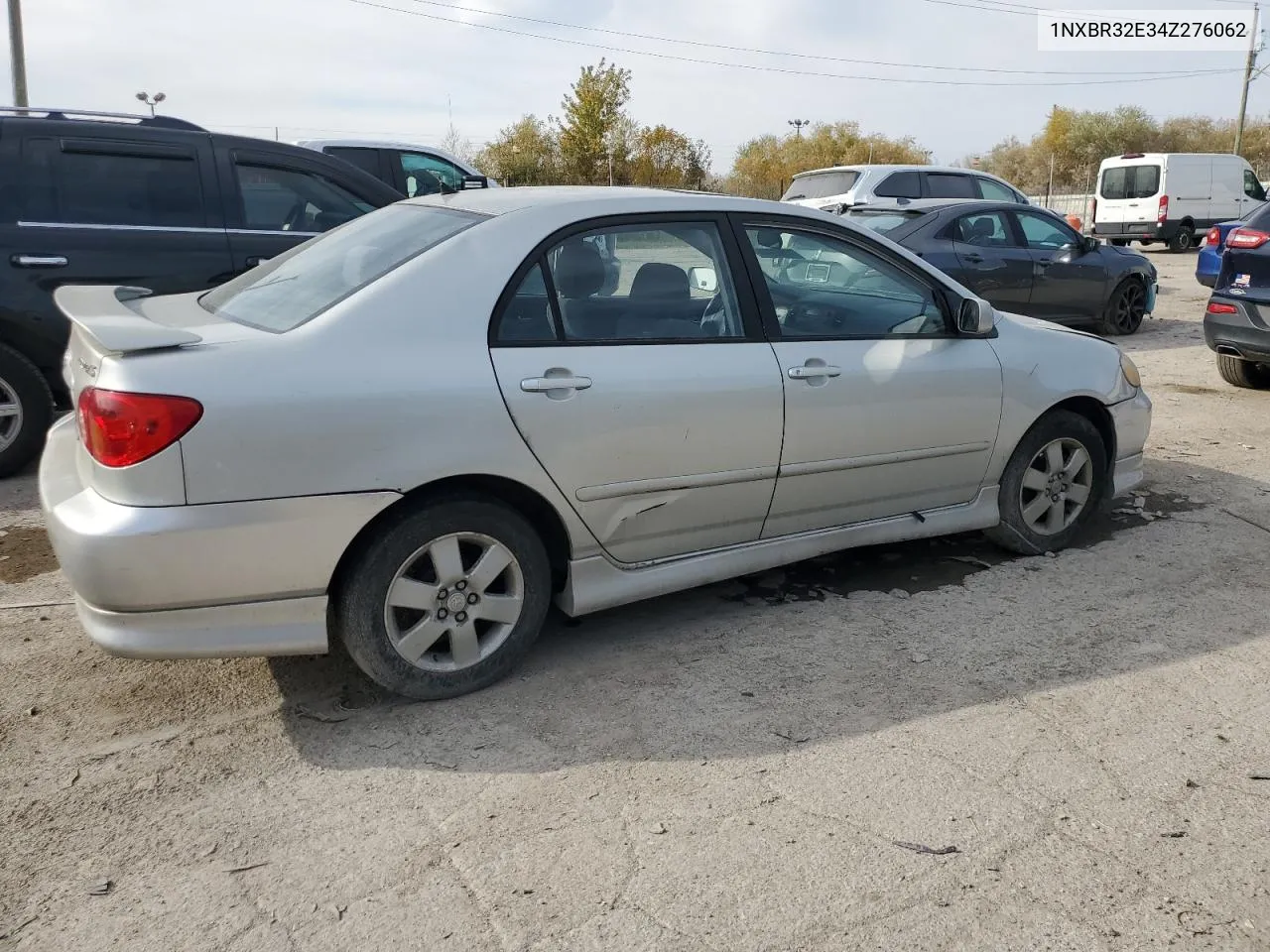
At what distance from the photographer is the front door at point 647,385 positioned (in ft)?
11.3

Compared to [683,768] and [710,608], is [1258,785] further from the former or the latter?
[710,608]

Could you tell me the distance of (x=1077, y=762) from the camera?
123 inches

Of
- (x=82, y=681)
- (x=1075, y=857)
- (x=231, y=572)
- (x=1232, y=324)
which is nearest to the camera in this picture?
(x=1075, y=857)

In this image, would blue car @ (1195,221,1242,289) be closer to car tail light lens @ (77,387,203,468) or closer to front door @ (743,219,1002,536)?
front door @ (743,219,1002,536)

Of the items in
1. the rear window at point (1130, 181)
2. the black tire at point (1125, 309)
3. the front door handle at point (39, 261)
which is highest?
the rear window at point (1130, 181)

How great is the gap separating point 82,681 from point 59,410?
3.39 m

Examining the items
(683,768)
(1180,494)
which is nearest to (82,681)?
(683,768)

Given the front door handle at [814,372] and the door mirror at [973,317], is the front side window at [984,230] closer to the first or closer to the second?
the door mirror at [973,317]

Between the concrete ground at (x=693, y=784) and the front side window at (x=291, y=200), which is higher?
the front side window at (x=291, y=200)

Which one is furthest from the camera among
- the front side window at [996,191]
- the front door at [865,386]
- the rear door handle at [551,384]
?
the front side window at [996,191]

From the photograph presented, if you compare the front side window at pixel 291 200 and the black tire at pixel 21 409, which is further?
the front side window at pixel 291 200

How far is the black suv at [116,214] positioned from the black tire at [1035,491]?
13.9 feet

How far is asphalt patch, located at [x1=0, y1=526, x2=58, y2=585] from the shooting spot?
4543mm

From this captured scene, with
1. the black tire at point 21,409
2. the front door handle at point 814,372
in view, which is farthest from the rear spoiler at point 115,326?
the black tire at point 21,409
